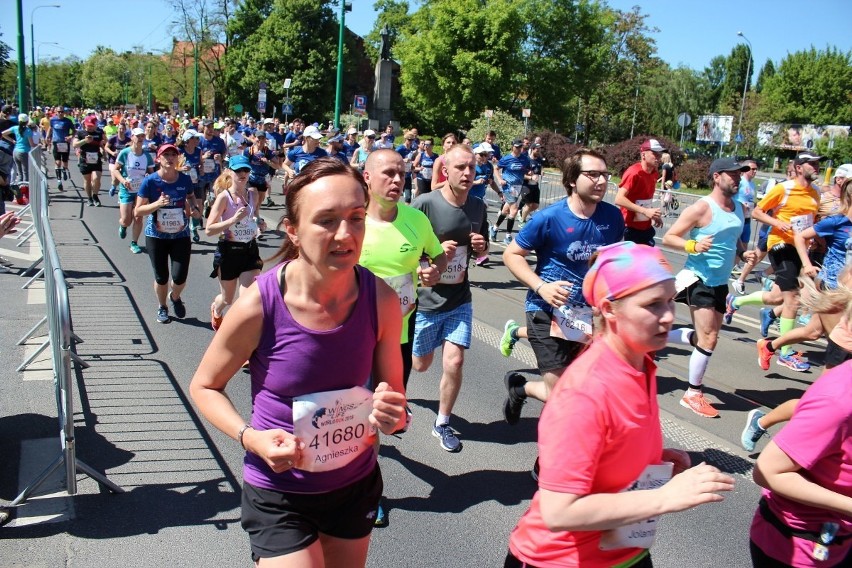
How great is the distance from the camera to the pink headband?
210 centimetres

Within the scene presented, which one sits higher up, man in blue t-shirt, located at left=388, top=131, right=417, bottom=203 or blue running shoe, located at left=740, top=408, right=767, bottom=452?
man in blue t-shirt, located at left=388, top=131, right=417, bottom=203

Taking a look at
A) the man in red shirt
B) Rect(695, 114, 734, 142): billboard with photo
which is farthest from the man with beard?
Rect(695, 114, 734, 142): billboard with photo

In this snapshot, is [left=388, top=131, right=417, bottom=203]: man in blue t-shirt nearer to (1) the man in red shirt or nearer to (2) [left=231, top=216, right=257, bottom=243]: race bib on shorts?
(1) the man in red shirt

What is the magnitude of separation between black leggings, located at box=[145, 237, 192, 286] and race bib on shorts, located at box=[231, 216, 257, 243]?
112 centimetres

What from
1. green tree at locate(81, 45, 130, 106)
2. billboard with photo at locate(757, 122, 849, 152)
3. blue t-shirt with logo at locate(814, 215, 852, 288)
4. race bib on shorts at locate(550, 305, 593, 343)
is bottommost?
race bib on shorts at locate(550, 305, 593, 343)

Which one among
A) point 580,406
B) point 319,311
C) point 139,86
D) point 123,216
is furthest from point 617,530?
point 139,86

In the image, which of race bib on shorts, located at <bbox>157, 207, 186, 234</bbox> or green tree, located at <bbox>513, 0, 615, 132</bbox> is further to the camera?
green tree, located at <bbox>513, 0, 615, 132</bbox>

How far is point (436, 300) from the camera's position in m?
5.09

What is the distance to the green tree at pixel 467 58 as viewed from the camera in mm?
48219

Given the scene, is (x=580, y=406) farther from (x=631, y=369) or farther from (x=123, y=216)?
(x=123, y=216)

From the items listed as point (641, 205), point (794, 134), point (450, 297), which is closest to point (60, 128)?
point (641, 205)

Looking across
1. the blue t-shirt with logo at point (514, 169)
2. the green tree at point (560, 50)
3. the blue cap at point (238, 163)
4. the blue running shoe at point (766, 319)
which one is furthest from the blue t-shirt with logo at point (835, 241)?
the green tree at point (560, 50)

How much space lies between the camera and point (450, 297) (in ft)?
16.7

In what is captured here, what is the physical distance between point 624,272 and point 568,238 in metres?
2.61
